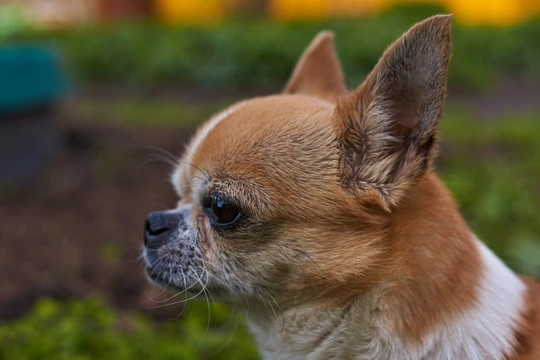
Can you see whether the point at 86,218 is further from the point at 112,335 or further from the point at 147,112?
the point at 147,112

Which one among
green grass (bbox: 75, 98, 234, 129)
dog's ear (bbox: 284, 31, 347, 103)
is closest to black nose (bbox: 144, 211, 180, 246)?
dog's ear (bbox: 284, 31, 347, 103)

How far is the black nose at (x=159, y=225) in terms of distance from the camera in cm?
265

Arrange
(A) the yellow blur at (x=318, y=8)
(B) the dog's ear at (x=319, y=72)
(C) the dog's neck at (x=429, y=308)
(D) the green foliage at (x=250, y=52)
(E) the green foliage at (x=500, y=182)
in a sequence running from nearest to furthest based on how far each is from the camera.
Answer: (C) the dog's neck at (x=429, y=308), (B) the dog's ear at (x=319, y=72), (E) the green foliage at (x=500, y=182), (D) the green foliage at (x=250, y=52), (A) the yellow blur at (x=318, y=8)

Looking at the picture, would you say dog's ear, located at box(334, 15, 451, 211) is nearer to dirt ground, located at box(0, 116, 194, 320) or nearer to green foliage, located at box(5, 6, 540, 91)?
dirt ground, located at box(0, 116, 194, 320)

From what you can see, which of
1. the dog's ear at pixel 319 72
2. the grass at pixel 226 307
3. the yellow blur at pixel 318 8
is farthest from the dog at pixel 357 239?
the yellow blur at pixel 318 8

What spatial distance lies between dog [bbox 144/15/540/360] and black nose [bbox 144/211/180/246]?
147 mm

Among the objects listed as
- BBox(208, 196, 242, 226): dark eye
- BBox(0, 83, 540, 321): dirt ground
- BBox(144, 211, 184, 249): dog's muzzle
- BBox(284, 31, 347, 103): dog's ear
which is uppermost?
BBox(284, 31, 347, 103): dog's ear

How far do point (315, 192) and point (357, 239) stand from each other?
8.6 inches

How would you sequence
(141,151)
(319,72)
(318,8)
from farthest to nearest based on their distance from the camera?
1. (318,8)
2. (141,151)
3. (319,72)

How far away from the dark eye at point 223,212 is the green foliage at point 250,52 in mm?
7241

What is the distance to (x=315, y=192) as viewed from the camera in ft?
7.80

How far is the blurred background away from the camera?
12.2 feet

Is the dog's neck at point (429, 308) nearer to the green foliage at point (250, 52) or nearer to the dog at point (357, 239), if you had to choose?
the dog at point (357, 239)

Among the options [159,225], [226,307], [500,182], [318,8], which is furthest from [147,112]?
[318,8]
